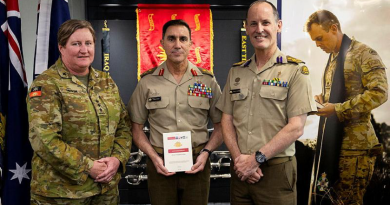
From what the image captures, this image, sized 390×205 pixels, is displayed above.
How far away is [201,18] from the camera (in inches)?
149

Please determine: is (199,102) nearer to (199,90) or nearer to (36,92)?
(199,90)

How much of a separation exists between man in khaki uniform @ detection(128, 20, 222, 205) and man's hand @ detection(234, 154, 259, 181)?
1.08 ft

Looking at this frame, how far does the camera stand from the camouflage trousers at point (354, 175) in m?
2.48

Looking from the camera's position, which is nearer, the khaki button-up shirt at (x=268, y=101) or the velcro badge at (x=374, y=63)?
the khaki button-up shirt at (x=268, y=101)

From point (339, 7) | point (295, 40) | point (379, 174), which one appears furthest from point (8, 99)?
point (379, 174)

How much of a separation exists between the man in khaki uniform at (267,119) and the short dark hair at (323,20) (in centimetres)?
88

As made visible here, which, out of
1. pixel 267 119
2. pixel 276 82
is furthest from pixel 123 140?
pixel 276 82

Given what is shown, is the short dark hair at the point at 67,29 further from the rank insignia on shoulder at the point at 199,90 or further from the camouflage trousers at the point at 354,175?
the camouflage trousers at the point at 354,175

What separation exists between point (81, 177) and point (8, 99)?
0.73m

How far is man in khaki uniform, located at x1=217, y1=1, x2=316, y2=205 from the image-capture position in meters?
1.80

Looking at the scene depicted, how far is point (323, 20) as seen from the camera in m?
2.61

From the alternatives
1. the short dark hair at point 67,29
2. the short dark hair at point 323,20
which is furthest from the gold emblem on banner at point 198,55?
the short dark hair at point 67,29

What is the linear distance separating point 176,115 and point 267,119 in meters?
0.64

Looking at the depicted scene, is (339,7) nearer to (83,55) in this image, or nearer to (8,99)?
(83,55)
